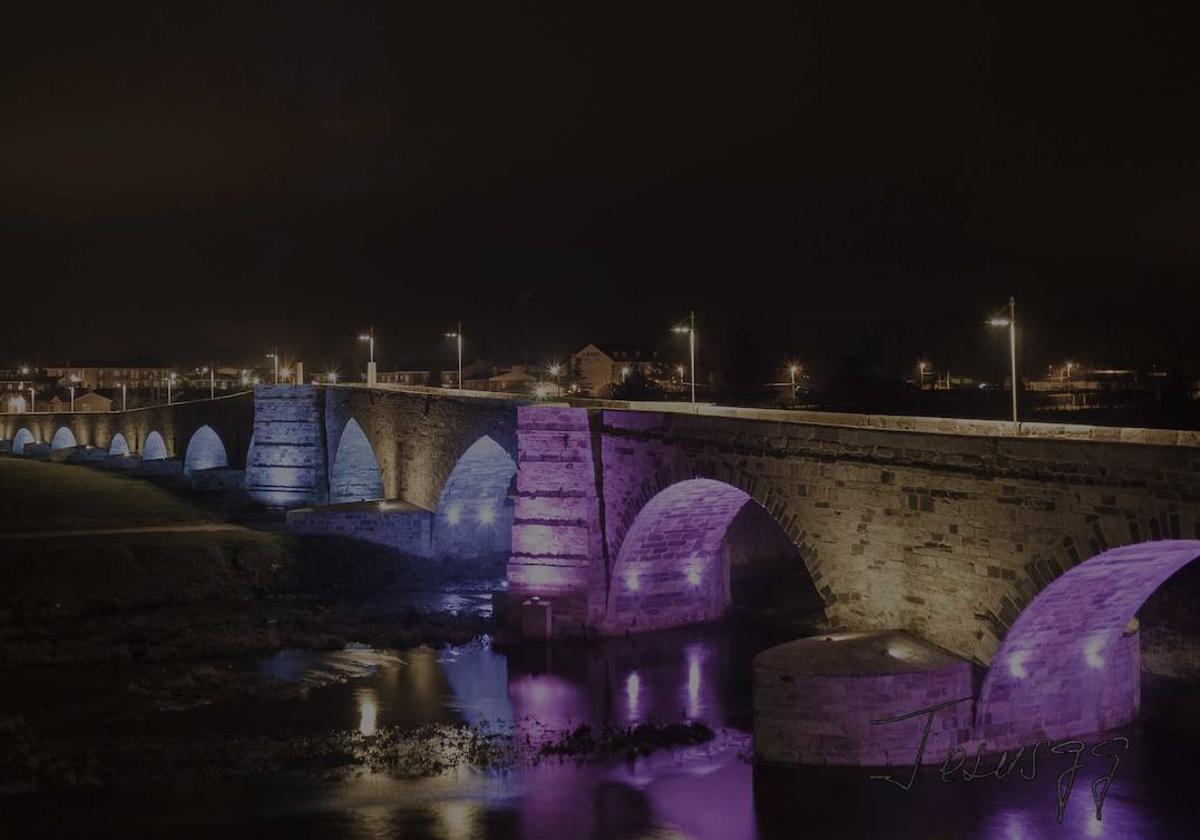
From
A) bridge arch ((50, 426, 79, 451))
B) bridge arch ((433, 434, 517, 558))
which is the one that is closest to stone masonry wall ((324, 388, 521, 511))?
bridge arch ((433, 434, 517, 558))

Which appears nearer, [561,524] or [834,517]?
[834,517]

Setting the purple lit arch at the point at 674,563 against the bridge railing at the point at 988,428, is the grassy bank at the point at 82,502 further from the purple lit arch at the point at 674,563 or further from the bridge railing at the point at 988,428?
the bridge railing at the point at 988,428

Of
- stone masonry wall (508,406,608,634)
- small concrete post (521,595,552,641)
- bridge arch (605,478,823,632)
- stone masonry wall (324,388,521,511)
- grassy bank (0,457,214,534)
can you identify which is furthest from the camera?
grassy bank (0,457,214,534)

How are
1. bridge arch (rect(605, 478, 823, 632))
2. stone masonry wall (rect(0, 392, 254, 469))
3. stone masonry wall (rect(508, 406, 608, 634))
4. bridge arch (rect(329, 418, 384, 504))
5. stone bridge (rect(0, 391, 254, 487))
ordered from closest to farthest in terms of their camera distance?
bridge arch (rect(605, 478, 823, 632)) < stone masonry wall (rect(508, 406, 608, 634)) < bridge arch (rect(329, 418, 384, 504)) < stone bridge (rect(0, 391, 254, 487)) < stone masonry wall (rect(0, 392, 254, 469))

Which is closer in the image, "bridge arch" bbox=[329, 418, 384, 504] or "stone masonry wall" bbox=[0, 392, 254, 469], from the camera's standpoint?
"bridge arch" bbox=[329, 418, 384, 504]

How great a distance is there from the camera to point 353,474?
164ft

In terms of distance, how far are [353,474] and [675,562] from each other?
77.5 feet

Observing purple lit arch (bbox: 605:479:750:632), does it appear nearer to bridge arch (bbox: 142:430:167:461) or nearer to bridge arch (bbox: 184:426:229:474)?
bridge arch (bbox: 184:426:229:474)

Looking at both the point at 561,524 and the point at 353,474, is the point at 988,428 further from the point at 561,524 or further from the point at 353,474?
the point at 353,474

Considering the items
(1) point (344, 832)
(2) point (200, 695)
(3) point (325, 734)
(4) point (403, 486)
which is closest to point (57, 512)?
(4) point (403, 486)

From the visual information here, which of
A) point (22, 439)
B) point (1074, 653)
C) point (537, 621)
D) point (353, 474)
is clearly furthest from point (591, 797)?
point (22, 439)

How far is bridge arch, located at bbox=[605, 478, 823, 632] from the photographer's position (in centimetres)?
2720

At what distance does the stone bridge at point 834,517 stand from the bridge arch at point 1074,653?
0.12ft

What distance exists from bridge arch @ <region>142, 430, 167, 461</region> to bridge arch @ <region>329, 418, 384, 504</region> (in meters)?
27.5
